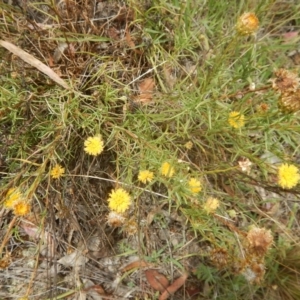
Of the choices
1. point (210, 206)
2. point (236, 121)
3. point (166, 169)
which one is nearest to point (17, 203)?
point (166, 169)

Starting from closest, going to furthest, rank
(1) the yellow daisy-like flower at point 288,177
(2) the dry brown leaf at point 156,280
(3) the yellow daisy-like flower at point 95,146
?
(1) the yellow daisy-like flower at point 288,177, (3) the yellow daisy-like flower at point 95,146, (2) the dry brown leaf at point 156,280

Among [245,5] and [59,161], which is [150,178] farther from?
[245,5]

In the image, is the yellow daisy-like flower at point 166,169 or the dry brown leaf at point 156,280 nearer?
the yellow daisy-like flower at point 166,169

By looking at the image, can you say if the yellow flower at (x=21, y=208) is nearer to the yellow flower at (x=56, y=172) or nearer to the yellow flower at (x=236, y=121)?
the yellow flower at (x=56, y=172)

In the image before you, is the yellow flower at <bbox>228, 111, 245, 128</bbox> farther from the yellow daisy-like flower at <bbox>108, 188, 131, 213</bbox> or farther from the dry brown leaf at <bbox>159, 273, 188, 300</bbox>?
the dry brown leaf at <bbox>159, 273, 188, 300</bbox>

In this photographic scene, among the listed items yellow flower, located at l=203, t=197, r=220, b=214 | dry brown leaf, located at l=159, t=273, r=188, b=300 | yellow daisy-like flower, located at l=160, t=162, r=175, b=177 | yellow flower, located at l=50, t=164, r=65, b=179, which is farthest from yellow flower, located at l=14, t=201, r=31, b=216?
dry brown leaf, located at l=159, t=273, r=188, b=300

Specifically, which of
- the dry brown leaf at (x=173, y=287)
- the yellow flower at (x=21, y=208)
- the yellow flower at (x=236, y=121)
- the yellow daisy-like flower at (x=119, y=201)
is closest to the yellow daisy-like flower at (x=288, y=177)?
the yellow flower at (x=236, y=121)
